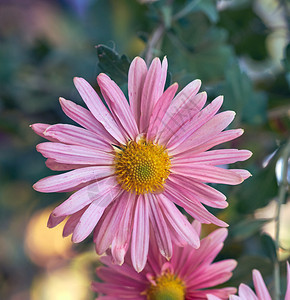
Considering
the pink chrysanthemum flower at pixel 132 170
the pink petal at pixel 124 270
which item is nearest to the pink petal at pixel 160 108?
the pink chrysanthemum flower at pixel 132 170

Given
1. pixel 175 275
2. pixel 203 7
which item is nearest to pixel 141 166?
pixel 175 275

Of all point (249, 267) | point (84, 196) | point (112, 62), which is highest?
point (112, 62)

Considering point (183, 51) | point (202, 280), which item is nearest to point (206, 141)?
point (202, 280)

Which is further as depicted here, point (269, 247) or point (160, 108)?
point (269, 247)

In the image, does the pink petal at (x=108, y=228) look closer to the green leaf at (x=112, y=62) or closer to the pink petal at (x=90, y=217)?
the pink petal at (x=90, y=217)

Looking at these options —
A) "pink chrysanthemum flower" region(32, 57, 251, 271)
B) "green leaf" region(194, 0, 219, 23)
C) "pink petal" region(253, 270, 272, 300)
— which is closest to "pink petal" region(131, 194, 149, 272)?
"pink chrysanthemum flower" region(32, 57, 251, 271)

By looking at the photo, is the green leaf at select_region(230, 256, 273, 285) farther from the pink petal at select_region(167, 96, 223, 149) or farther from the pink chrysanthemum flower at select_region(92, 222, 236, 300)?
the pink petal at select_region(167, 96, 223, 149)

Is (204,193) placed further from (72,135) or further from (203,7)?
(203,7)

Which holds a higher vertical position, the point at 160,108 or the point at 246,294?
the point at 160,108
